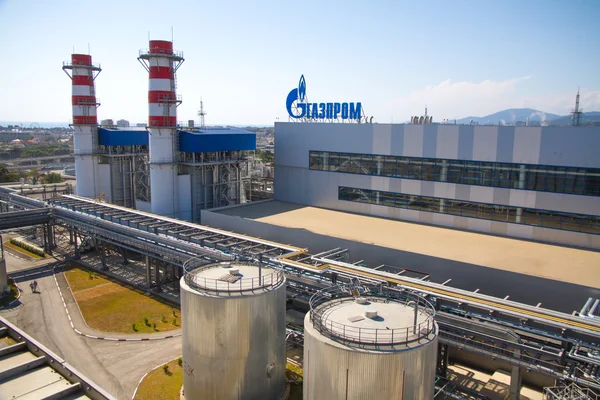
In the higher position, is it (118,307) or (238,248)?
(238,248)

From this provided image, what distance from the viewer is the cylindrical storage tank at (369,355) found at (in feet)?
41.4

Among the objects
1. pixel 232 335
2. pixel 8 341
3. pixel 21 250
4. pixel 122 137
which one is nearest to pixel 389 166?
pixel 232 335

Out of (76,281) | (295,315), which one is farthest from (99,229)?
(295,315)

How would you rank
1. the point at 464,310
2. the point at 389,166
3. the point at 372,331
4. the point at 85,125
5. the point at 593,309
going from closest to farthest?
the point at 372,331 < the point at 593,309 < the point at 464,310 < the point at 389,166 < the point at 85,125

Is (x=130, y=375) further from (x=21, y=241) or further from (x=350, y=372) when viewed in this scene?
(x=21, y=241)

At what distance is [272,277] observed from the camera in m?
18.5

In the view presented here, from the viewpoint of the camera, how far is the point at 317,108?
128ft

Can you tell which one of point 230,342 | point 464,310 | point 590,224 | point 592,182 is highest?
point 592,182

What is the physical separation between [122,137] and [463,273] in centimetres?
4033

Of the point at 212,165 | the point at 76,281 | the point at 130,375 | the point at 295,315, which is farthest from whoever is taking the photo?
the point at 212,165

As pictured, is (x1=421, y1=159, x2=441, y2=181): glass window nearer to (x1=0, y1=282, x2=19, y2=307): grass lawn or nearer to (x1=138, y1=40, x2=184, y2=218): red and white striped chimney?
(x1=138, y1=40, x2=184, y2=218): red and white striped chimney

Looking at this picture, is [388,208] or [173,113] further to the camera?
[173,113]

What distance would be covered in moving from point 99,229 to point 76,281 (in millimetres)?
4290

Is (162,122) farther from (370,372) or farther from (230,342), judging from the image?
(370,372)
